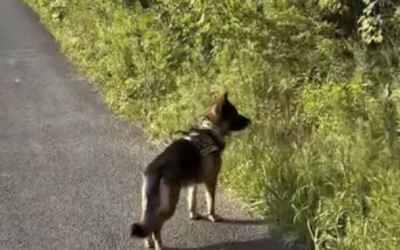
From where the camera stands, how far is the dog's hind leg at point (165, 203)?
5168mm

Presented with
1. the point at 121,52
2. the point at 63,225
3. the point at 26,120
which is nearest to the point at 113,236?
the point at 63,225

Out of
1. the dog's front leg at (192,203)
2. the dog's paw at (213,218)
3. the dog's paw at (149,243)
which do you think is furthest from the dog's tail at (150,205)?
the dog's paw at (213,218)

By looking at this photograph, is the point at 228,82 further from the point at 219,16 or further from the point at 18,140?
the point at 18,140

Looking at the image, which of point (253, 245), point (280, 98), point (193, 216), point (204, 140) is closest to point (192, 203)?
point (193, 216)

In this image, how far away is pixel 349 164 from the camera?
5590mm

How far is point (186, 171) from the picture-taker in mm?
5402

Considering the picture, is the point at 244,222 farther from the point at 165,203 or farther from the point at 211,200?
the point at 165,203

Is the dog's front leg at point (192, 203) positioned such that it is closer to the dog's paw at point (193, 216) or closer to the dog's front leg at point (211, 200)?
the dog's paw at point (193, 216)

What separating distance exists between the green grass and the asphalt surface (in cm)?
28

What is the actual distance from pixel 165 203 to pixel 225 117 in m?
1.05

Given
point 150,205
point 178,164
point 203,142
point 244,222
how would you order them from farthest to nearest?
point 244,222 → point 203,142 → point 178,164 → point 150,205

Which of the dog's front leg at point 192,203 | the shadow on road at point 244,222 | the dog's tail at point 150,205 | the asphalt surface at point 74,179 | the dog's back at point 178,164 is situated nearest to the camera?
the dog's tail at point 150,205

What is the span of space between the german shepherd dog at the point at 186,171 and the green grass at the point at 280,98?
45 cm

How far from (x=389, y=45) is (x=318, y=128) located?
1.42 metres
